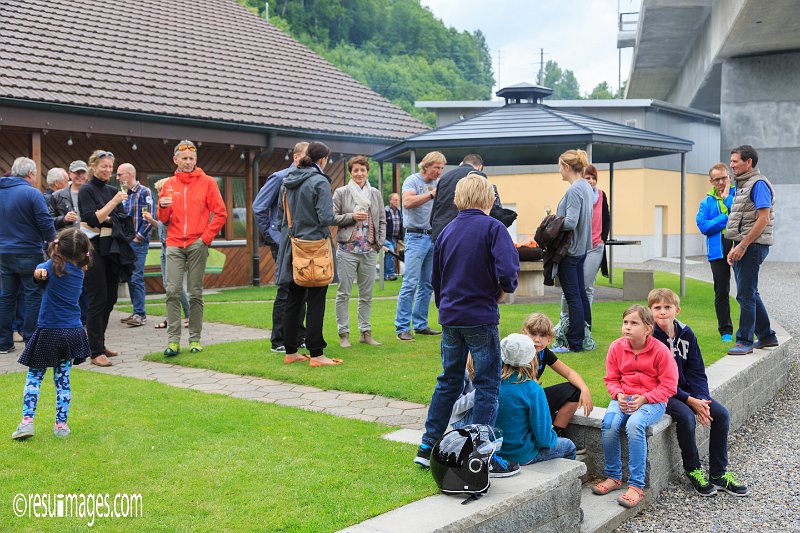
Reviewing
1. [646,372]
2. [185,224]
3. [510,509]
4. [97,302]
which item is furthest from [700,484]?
[97,302]

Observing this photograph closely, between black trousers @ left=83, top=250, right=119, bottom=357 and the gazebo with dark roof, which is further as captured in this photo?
the gazebo with dark roof

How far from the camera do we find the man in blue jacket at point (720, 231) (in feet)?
28.1

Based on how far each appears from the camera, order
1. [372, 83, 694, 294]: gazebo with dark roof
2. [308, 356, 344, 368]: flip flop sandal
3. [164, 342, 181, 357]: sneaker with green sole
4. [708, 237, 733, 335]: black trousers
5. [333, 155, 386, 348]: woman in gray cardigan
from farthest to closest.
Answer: [372, 83, 694, 294]: gazebo with dark roof, [708, 237, 733, 335]: black trousers, [333, 155, 386, 348]: woman in gray cardigan, [164, 342, 181, 357]: sneaker with green sole, [308, 356, 344, 368]: flip flop sandal

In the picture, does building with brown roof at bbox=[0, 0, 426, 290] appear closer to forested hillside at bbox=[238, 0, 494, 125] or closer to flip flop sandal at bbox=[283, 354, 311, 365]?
flip flop sandal at bbox=[283, 354, 311, 365]

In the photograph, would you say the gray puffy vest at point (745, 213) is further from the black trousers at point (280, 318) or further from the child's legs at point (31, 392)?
the child's legs at point (31, 392)

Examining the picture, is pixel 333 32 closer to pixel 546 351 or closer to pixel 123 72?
pixel 123 72

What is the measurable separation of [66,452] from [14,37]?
12.6 meters

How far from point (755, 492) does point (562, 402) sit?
148 centimetres

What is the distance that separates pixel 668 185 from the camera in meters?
31.4

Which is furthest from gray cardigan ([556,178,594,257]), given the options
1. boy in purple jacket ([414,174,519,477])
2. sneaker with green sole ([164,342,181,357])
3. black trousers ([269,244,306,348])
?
sneaker with green sole ([164,342,181,357])

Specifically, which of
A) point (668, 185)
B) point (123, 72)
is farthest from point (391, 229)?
point (668, 185)

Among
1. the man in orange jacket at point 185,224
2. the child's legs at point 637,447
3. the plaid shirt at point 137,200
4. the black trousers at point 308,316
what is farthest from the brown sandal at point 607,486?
the plaid shirt at point 137,200

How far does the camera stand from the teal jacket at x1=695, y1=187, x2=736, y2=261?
8.57 metres

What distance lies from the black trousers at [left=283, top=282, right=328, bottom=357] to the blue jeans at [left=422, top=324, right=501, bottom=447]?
9.80 feet
